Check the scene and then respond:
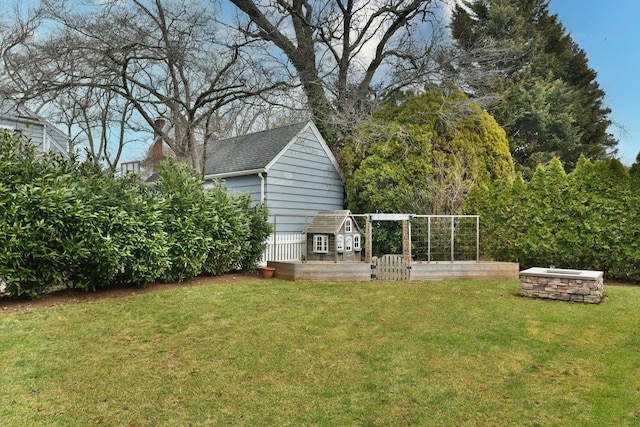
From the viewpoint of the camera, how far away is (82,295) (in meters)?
7.11

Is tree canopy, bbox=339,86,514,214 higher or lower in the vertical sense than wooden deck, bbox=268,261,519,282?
higher

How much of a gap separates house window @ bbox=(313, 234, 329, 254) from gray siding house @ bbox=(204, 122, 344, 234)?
2297mm

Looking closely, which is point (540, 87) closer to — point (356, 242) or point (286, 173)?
point (286, 173)

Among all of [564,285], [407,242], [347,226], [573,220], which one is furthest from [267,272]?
[573,220]

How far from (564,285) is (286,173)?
29.2 feet

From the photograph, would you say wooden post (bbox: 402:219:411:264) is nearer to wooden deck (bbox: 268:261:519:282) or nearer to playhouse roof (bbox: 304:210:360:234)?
wooden deck (bbox: 268:261:519:282)

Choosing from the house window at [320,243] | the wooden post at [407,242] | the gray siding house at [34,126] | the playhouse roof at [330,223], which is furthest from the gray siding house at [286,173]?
the gray siding house at [34,126]

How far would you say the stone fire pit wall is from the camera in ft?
22.5

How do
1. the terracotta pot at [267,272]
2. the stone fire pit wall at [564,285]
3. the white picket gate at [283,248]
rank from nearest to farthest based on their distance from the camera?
the stone fire pit wall at [564,285], the terracotta pot at [267,272], the white picket gate at [283,248]

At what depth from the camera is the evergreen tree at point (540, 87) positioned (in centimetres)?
2222

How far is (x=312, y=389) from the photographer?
381 centimetres

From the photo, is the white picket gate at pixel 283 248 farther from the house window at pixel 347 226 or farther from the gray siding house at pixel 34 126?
the gray siding house at pixel 34 126

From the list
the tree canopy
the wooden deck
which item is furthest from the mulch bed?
the tree canopy

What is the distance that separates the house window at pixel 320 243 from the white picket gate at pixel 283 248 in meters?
1.54
